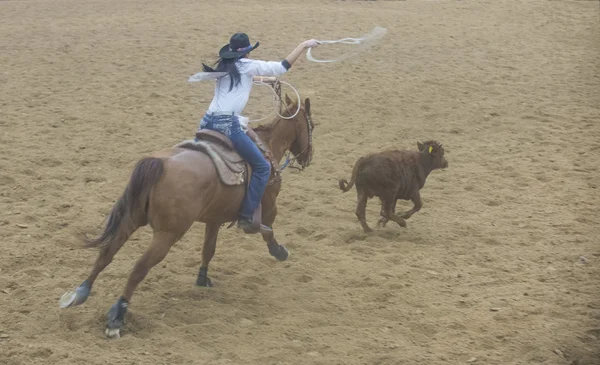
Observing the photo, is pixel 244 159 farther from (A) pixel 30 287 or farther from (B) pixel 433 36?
(B) pixel 433 36

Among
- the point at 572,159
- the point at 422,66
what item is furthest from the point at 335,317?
the point at 422,66

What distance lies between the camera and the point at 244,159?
6.50m

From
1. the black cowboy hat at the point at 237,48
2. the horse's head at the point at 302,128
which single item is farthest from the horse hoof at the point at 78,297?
the horse's head at the point at 302,128

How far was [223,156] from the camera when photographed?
6277 millimetres

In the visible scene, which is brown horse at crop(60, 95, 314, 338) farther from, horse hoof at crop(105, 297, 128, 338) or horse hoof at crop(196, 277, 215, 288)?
horse hoof at crop(196, 277, 215, 288)

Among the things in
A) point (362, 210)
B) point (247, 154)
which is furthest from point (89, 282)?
point (362, 210)

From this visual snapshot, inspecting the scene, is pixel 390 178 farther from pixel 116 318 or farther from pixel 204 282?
pixel 116 318

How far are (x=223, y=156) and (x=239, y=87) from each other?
604mm

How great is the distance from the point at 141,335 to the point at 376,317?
1840 millimetres

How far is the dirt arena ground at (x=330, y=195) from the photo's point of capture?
5.80m

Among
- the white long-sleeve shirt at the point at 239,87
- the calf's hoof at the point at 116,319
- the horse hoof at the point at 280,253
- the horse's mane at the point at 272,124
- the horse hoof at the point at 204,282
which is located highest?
the white long-sleeve shirt at the point at 239,87

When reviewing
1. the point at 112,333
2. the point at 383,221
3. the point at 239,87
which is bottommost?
the point at 383,221

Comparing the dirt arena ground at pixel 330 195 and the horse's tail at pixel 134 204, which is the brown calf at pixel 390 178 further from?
the horse's tail at pixel 134 204

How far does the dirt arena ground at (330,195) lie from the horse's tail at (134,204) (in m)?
0.42
